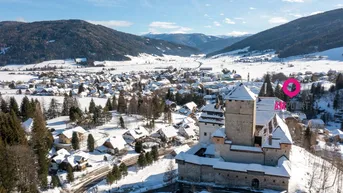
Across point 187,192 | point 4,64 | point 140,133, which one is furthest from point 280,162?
point 4,64

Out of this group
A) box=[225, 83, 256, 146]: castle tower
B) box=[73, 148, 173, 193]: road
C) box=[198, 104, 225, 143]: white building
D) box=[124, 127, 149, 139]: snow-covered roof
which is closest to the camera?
box=[225, 83, 256, 146]: castle tower

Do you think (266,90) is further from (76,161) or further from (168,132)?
(76,161)

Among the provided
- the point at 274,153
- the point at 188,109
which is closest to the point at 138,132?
the point at 274,153

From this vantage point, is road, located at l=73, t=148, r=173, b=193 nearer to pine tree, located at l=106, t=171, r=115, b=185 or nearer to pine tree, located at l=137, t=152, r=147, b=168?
pine tree, located at l=106, t=171, r=115, b=185

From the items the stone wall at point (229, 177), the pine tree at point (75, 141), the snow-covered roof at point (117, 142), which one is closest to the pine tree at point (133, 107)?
the snow-covered roof at point (117, 142)

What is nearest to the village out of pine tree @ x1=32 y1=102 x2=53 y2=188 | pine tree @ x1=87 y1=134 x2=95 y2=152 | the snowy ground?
pine tree @ x1=87 y1=134 x2=95 y2=152

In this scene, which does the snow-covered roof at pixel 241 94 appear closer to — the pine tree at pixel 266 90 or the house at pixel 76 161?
the house at pixel 76 161
